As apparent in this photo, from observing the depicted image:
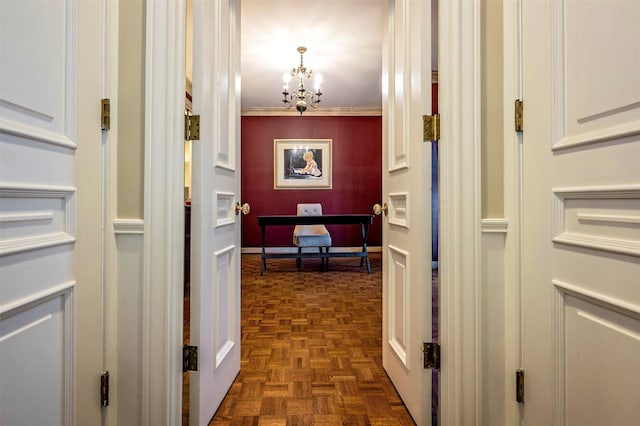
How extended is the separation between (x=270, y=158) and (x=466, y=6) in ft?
16.7

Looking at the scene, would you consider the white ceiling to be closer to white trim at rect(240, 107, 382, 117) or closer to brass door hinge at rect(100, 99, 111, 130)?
white trim at rect(240, 107, 382, 117)

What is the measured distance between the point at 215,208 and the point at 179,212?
179 millimetres

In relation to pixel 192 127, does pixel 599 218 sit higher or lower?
lower

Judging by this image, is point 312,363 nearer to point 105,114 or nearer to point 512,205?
point 512,205

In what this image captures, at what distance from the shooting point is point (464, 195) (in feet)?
3.43

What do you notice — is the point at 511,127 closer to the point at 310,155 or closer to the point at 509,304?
the point at 509,304

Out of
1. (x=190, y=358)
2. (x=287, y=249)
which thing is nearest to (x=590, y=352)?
(x=190, y=358)

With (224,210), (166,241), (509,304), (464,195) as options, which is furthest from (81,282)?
(509,304)

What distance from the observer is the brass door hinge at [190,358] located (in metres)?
1.10

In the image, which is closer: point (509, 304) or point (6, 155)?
point (6, 155)

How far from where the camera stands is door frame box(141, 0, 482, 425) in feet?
3.35

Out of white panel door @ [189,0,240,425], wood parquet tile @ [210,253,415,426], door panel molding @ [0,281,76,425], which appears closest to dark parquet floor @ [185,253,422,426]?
wood parquet tile @ [210,253,415,426]

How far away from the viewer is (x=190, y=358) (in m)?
1.11

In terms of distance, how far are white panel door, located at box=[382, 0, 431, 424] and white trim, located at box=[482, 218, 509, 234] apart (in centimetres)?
18
